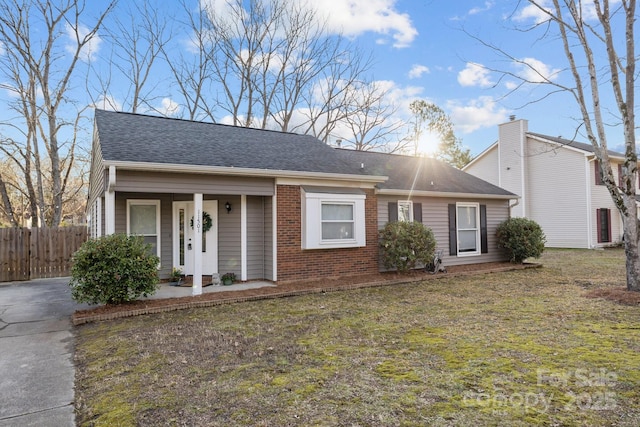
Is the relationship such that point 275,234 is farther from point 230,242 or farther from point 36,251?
point 36,251

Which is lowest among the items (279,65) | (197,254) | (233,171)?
(197,254)

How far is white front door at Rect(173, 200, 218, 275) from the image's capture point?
905cm

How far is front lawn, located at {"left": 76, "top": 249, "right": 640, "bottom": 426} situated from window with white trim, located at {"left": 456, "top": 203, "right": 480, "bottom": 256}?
528 cm

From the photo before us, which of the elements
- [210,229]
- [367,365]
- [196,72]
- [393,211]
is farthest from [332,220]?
[196,72]

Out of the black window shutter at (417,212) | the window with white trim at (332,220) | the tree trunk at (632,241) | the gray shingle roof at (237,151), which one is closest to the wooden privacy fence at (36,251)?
the gray shingle roof at (237,151)

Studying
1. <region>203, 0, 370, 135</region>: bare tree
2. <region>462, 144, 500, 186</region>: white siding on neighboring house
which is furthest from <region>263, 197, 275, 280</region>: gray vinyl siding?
<region>462, 144, 500, 186</region>: white siding on neighboring house

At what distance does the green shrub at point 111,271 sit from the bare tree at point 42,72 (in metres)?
11.6

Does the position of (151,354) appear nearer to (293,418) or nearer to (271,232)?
(293,418)

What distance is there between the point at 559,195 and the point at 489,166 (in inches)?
164

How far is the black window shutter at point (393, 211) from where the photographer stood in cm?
1058

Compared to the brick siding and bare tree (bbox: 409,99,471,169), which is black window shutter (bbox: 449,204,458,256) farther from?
bare tree (bbox: 409,99,471,169)

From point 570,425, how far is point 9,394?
472 centimetres

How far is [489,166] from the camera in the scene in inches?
849

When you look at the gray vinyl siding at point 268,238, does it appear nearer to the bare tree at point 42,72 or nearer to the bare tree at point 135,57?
the bare tree at point 42,72
